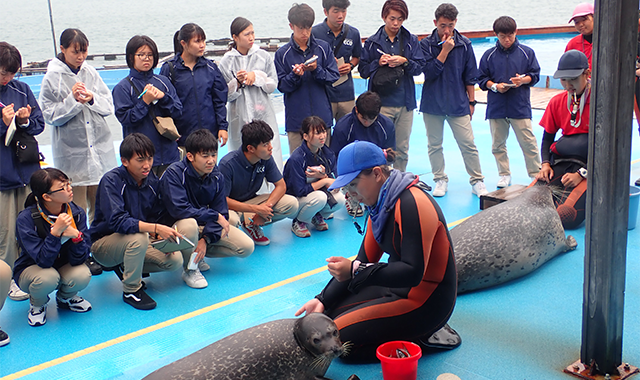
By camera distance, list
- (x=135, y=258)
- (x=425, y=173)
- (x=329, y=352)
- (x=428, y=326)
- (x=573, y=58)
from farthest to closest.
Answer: (x=425, y=173) < (x=573, y=58) < (x=135, y=258) < (x=428, y=326) < (x=329, y=352)

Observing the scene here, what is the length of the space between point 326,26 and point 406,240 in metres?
4.09

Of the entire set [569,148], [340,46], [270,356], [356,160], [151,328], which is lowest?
→ [151,328]

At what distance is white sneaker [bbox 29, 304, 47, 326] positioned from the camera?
12.1 ft

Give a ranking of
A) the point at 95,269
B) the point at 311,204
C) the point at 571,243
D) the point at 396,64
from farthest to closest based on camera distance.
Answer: the point at 396,64 < the point at 311,204 < the point at 571,243 < the point at 95,269

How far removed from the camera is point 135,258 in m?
3.94

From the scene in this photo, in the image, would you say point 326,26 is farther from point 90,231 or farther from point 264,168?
point 90,231

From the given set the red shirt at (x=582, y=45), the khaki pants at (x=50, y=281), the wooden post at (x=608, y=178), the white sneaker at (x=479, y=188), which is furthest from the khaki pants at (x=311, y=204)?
the red shirt at (x=582, y=45)

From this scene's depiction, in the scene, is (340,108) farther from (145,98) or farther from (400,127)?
(145,98)

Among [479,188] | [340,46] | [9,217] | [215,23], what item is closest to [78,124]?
[9,217]

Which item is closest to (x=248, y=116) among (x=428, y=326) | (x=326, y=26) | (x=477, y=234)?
(x=326, y=26)

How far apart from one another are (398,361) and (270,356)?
0.57 metres

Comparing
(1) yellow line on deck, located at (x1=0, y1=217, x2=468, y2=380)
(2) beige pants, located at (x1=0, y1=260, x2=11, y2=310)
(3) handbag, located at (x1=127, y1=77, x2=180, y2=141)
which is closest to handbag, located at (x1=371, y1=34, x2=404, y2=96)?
(3) handbag, located at (x1=127, y1=77, x2=180, y2=141)

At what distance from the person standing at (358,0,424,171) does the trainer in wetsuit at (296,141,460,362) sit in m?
3.19

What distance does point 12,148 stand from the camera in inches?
163
